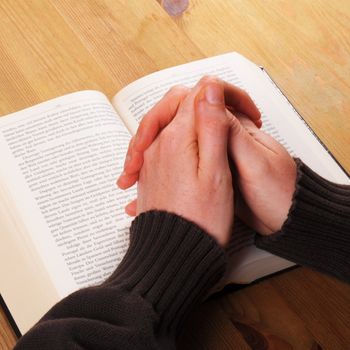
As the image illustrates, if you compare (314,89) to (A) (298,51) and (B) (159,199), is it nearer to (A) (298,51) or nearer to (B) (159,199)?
(A) (298,51)

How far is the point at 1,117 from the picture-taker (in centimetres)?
79

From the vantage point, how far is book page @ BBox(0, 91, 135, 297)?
68cm

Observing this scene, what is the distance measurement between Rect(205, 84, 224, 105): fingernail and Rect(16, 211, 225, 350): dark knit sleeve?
0.43ft

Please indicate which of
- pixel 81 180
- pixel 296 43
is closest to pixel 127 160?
pixel 81 180

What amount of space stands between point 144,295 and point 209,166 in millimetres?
152

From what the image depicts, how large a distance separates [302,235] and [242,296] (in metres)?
0.10

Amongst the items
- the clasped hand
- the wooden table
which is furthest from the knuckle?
the wooden table

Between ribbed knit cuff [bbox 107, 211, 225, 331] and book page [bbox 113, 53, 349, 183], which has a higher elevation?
book page [bbox 113, 53, 349, 183]

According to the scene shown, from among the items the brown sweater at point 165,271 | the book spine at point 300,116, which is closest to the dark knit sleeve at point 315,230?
the brown sweater at point 165,271

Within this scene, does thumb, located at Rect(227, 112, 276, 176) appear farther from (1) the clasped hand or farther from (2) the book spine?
(2) the book spine

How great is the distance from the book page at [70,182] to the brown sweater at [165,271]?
0.04 metres

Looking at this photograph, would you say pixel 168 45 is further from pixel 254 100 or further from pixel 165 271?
pixel 165 271

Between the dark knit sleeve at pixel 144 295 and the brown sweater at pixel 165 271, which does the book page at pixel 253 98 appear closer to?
the brown sweater at pixel 165 271

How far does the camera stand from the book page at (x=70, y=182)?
2.24 feet
